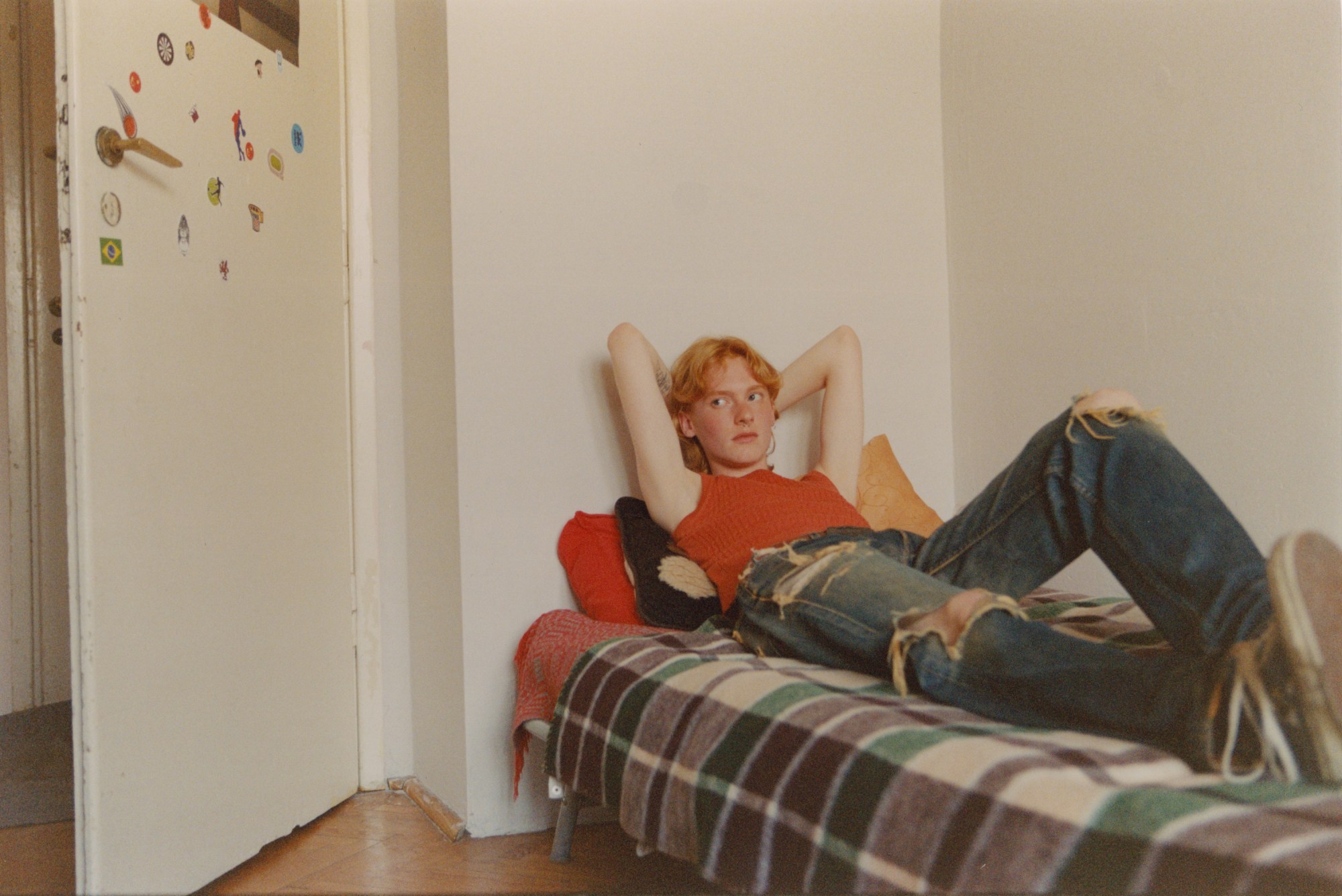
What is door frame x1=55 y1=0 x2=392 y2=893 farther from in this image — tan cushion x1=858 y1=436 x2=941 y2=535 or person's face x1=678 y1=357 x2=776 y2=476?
tan cushion x1=858 y1=436 x2=941 y2=535

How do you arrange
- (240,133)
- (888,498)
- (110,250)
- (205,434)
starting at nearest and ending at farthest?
1. (110,250)
2. (205,434)
3. (240,133)
4. (888,498)

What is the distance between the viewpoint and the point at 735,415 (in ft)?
6.02

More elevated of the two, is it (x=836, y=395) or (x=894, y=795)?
(x=836, y=395)

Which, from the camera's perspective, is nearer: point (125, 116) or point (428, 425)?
point (125, 116)

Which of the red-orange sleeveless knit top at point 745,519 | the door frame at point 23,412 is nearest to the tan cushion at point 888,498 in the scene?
the red-orange sleeveless knit top at point 745,519

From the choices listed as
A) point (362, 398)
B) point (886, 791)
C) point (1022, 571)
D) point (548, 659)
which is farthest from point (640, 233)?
point (886, 791)

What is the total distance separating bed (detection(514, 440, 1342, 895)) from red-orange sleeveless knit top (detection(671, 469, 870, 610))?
22 cm

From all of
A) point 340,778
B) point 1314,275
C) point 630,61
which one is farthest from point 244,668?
point 1314,275

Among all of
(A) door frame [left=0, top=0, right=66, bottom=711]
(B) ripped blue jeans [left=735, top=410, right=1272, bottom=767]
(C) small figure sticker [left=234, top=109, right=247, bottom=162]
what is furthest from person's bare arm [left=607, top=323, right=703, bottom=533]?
(A) door frame [left=0, top=0, right=66, bottom=711]

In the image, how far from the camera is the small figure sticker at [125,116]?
1.40 m

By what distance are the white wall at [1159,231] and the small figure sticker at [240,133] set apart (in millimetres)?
1444

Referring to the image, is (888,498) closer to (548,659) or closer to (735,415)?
(735,415)

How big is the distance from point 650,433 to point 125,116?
2.93ft

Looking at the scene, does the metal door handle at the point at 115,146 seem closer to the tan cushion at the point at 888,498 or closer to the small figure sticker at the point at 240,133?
the small figure sticker at the point at 240,133
